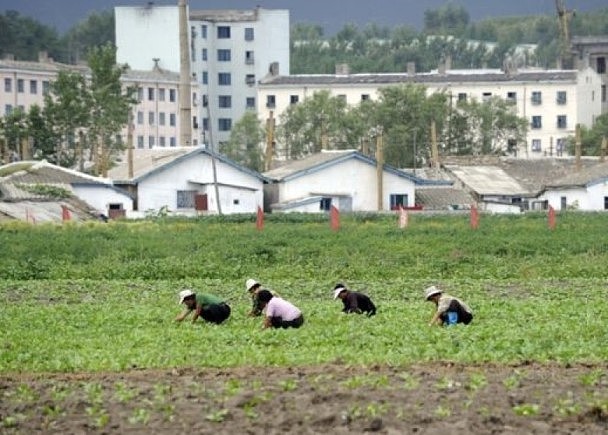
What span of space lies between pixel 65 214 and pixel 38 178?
43.1 ft

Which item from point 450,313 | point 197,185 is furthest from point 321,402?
point 197,185

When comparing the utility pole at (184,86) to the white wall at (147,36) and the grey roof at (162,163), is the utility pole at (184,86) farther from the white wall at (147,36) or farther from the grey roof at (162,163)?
the white wall at (147,36)

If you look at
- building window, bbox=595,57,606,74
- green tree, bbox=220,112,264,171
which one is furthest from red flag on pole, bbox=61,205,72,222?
building window, bbox=595,57,606,74

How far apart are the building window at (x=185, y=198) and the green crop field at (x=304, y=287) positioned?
48.9 feet

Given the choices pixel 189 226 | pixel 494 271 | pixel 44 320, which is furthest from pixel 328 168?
pixel 44 320

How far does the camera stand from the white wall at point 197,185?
270 feet

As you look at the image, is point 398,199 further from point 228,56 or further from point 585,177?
point 228,56

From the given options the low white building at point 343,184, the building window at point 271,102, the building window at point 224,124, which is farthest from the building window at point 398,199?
the building window at point 224,124

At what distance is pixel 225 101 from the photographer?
16438cm

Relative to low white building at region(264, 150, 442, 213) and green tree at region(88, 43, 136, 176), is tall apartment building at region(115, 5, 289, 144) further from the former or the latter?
low white building at region(264, 150, 442, 213)

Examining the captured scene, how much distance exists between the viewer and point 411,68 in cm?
14888

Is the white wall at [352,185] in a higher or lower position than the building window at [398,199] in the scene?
higher

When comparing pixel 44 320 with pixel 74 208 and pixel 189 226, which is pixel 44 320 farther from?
pixel 74 208

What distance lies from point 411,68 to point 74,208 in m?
79.1
